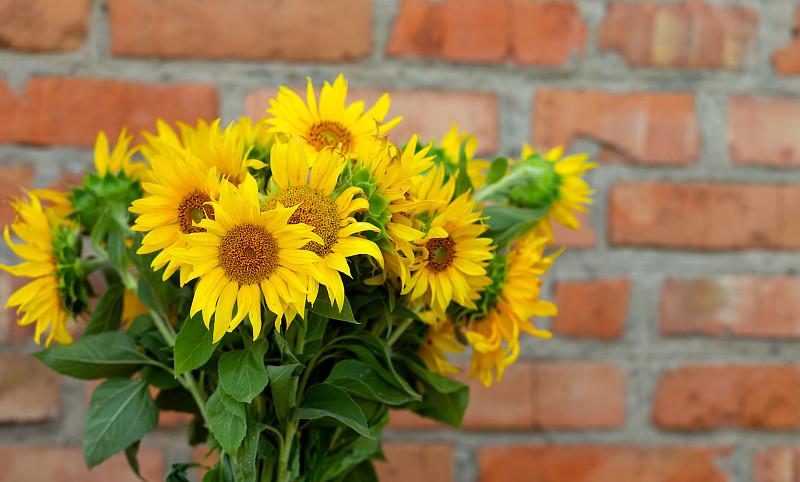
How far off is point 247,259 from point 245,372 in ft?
0.25

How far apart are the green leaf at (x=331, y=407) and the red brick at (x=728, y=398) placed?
20.4 inches

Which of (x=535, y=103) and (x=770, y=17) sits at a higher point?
(x=770, y=17)

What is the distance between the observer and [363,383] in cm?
45

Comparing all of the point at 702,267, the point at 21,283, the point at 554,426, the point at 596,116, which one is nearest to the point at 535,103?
the point at 596,116

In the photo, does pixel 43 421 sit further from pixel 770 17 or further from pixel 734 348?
pixel 770 17

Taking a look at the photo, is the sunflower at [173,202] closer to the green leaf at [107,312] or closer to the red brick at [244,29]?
the green leaf at [107,312]

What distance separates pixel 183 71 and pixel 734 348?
2.38ft

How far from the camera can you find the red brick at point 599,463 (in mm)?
809

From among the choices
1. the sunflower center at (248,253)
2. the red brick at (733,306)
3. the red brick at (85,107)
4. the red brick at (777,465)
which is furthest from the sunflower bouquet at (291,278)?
the red brick at (777,465)

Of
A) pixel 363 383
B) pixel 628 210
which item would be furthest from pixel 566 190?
pixel 628 210

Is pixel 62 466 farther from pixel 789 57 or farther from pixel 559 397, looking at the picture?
pixel 789 57

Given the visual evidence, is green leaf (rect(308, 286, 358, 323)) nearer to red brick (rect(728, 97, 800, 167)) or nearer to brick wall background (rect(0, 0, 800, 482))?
brick wall background (rect(0, 0, 800, 482))

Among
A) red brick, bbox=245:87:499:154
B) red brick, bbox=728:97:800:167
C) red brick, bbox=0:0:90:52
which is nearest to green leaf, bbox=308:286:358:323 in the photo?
red brick, bbox=245:87:499:154

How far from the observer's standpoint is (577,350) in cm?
81
